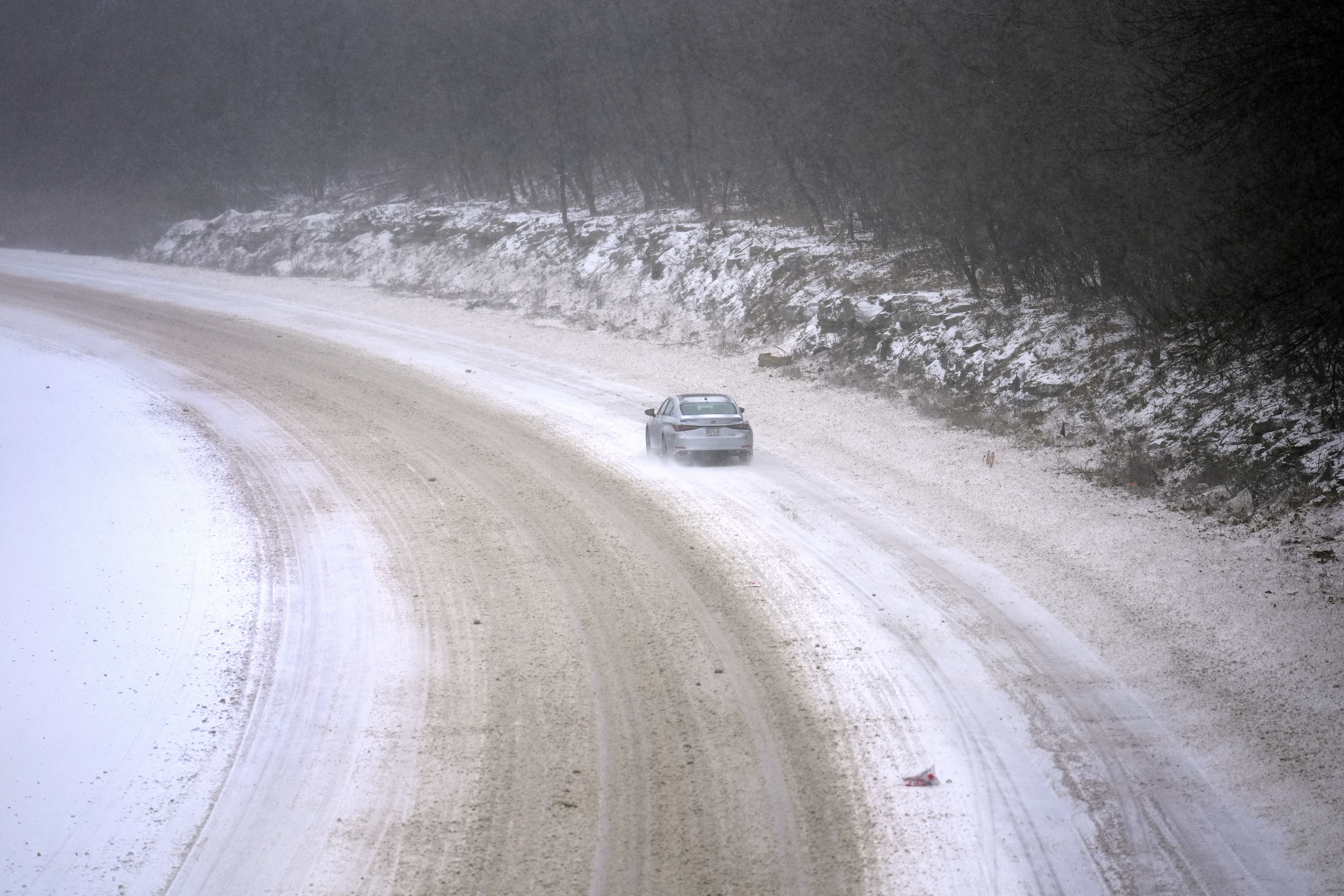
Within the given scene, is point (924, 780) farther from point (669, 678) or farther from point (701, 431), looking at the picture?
point (701, 431)

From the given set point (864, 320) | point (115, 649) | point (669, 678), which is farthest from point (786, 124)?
point (115, 649)

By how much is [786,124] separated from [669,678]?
24178 millimetres

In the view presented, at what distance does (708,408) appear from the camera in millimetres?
17938

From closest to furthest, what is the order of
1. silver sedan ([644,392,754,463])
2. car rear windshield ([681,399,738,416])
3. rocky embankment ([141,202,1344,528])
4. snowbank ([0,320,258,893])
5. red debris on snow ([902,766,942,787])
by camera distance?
snowbank ([0,320,258,893]) < red debris on snow ([902,766,942,787]) < rocky embankment ([141,202,1344,528]) < silver sedan ([644,392,754,463]) < car rear windshield ([681,399,738,416])

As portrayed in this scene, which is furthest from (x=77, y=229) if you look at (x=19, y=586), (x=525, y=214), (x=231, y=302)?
(x=19, y=586)

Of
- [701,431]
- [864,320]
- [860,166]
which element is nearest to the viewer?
[701,431]

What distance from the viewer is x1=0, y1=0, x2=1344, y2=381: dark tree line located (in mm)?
11750

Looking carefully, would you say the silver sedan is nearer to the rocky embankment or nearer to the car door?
the car door

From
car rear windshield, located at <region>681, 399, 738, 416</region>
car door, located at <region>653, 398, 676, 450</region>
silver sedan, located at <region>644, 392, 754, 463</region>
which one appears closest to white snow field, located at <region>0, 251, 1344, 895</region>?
→ silver sedan, located at <region>644, 392, 754, 463</region>

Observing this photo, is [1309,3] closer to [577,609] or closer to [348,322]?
[577,609]

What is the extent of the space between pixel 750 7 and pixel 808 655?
2868 centimetres

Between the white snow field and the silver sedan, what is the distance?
53 centimetres

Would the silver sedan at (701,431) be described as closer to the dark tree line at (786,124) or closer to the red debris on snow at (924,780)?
the dark tree line at (786,124)

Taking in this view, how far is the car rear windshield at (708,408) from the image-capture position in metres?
17.8
